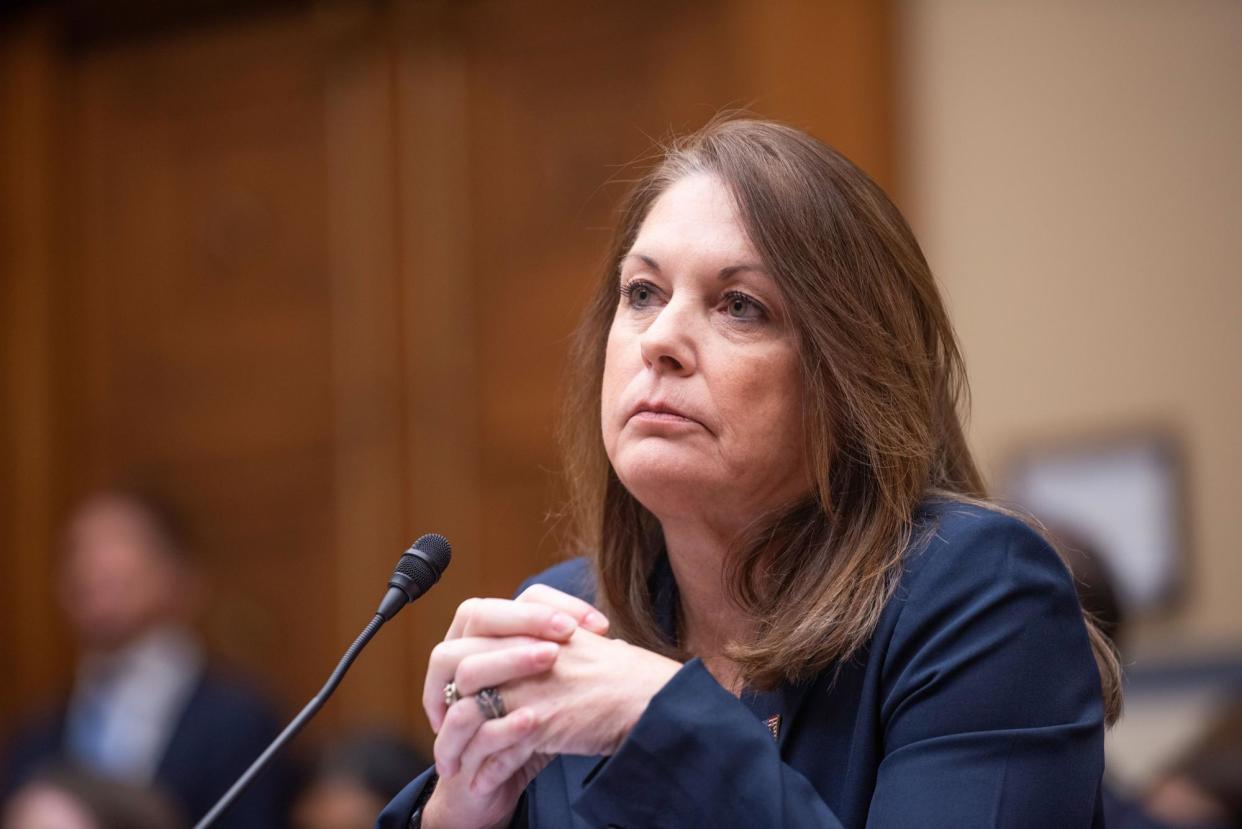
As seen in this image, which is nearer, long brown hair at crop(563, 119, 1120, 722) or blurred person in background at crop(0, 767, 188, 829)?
long brown hair at crop(563, 119, 1120, 722)

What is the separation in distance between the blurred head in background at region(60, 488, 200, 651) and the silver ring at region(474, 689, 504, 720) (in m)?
3.53

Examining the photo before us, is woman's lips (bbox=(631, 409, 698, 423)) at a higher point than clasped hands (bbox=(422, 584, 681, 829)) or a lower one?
higher

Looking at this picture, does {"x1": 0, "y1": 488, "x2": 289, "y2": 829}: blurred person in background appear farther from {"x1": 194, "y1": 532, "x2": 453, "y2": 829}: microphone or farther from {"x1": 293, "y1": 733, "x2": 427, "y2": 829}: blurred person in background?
{"x1": 194, "y1": 532, "x2": 453, "y2": 829}: microphone

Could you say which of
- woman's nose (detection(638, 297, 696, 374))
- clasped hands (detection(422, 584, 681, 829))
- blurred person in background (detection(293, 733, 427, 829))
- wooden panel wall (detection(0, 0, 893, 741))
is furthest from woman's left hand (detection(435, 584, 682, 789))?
wooden panel wall (detection(0, 0, 893, 741))

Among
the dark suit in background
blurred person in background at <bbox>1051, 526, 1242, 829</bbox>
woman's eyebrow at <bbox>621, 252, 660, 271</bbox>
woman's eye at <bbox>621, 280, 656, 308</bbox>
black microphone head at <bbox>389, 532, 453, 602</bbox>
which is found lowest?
the dark suit in background

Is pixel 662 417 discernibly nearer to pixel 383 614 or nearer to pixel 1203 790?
pixel 383 614

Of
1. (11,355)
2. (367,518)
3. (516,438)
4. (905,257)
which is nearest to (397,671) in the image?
(367,518)

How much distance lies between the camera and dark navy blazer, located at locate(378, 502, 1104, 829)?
→ 1448 mm

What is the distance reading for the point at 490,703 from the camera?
1554 millimetres

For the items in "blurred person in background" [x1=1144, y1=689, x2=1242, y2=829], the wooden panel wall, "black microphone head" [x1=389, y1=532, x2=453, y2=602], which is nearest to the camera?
"black microphone head" [x1=389, y1=532, x2=453, y2=602]

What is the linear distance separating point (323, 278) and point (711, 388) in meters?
3.85

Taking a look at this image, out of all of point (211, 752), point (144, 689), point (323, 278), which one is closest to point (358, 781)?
point (211, 752)

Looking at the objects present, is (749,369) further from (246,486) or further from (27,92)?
(27,92)

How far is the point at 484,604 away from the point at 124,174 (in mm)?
4530
